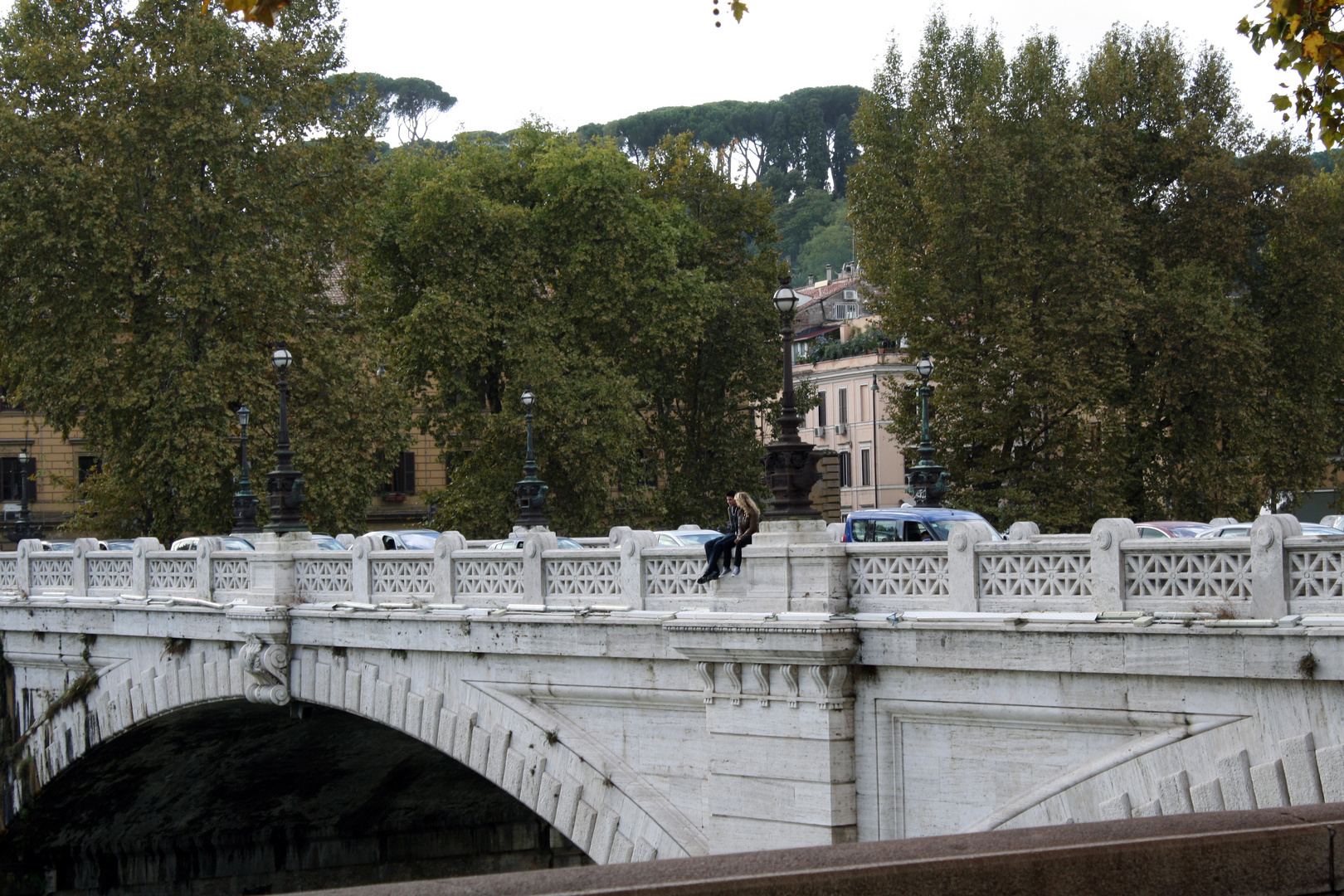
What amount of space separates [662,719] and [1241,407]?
24728 millimetres

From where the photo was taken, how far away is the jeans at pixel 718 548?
45.8 feet

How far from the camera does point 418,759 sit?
27922 mm

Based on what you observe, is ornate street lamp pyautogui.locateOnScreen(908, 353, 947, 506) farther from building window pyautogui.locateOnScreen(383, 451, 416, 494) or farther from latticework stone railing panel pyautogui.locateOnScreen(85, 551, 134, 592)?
building window pyautogui.locateOnScreen(383, 451, 416, 494)

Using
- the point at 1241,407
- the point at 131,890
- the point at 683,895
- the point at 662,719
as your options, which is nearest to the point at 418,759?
the point at 131,890

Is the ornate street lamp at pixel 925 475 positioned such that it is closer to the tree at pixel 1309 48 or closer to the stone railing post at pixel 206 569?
the stone railing post at pixel 206 569

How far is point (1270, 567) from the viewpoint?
10.6 meters

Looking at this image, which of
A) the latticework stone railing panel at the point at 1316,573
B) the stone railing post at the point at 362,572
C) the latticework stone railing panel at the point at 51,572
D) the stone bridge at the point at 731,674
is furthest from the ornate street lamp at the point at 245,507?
the latticework stone railing panel at the point at 1316,573

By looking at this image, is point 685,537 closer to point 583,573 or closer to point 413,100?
point 583,573

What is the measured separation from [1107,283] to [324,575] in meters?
21.2

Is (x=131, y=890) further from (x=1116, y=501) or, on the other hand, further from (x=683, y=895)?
(x=683, y=895)

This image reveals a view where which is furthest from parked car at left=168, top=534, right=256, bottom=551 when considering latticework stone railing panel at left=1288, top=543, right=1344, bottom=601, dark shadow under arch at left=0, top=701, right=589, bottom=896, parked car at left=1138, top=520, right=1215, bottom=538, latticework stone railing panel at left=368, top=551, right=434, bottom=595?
latticework stone railing panel at left=1288, top=543, right=1344, bottom=601

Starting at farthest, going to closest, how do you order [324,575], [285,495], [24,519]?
[24,519] < [285,495] < [324,575]

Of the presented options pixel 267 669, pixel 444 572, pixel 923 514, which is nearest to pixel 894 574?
pixel 444 572

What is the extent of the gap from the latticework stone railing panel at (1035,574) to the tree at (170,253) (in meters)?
23.7
